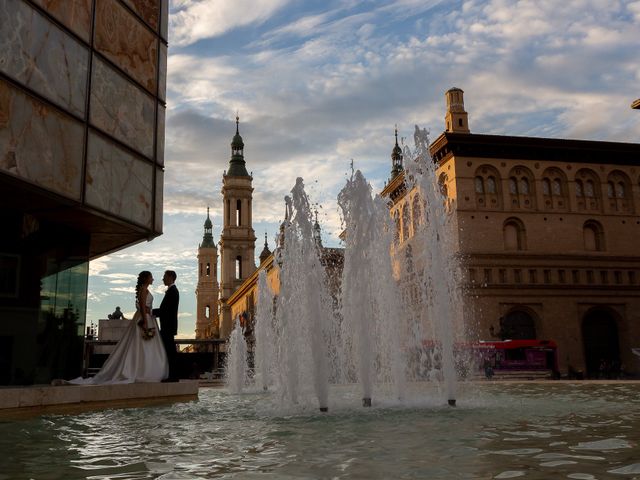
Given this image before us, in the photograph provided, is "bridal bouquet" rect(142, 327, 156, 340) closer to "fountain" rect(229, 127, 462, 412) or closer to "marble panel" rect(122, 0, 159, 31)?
A: "fountain" rect(229, 127, 462, 412)

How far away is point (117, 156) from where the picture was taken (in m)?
11.9

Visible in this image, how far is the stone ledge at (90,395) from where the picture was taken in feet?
25.0

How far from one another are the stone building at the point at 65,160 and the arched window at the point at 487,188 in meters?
26.9

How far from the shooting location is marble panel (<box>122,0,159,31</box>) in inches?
510

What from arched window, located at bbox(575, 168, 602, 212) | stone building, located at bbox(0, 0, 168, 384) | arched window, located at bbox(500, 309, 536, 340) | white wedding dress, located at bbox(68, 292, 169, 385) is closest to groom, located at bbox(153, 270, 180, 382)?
white wedding dress, located at bbox(68, 292, 169, 385)

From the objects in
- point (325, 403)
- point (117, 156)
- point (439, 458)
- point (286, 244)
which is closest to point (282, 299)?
point (286, 244)

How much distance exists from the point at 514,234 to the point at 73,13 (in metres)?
31.0

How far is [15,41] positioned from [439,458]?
8767mm

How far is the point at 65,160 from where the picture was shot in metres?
10.4

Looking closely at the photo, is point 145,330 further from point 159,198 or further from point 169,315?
point 159,198

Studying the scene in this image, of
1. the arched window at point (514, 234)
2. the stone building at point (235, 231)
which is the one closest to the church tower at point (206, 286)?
the stone building at point (235, 231)

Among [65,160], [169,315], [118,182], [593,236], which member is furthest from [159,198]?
[593,236]

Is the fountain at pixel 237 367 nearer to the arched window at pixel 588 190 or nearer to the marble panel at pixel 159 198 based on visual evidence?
the marble panel at pixel 159 198

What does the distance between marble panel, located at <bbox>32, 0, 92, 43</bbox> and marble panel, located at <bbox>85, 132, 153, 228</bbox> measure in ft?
6.01
